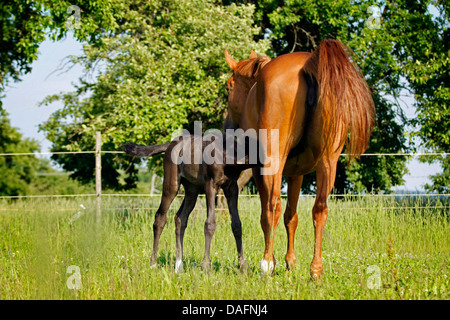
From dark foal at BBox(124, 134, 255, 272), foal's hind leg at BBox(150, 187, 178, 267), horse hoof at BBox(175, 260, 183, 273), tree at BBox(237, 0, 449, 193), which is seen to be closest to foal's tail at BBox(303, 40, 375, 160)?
dark foal at BBox(124, 134, 255, 272)

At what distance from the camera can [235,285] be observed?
418cm

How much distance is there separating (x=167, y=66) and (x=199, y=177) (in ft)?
25.2

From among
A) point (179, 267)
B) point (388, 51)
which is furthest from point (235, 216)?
point (388, 51)

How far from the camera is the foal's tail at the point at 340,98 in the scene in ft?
14.6

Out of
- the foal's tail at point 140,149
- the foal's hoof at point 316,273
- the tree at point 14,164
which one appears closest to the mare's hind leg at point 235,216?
the foal's hoof at point 316,273

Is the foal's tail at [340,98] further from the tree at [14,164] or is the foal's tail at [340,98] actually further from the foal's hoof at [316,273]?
the tree at [14,164]

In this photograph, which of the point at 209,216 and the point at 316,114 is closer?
the point at 316,114

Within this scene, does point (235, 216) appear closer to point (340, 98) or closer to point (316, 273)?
point (316, 273)

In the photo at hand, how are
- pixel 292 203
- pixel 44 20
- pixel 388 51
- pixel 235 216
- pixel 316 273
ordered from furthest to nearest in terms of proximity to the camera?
1. pixel 388 51
2. pixel 44 20
3. pixel 292 203
4. pixel 235 216
5. pixel 316 273

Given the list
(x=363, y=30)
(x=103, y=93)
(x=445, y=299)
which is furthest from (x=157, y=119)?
(x=445, y=299)

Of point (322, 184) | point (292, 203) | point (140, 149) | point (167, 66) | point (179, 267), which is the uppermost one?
point (167, 66)

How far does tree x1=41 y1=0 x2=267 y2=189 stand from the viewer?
11.9 metres

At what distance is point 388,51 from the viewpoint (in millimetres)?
14039

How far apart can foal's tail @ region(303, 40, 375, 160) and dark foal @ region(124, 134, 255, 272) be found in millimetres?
947
